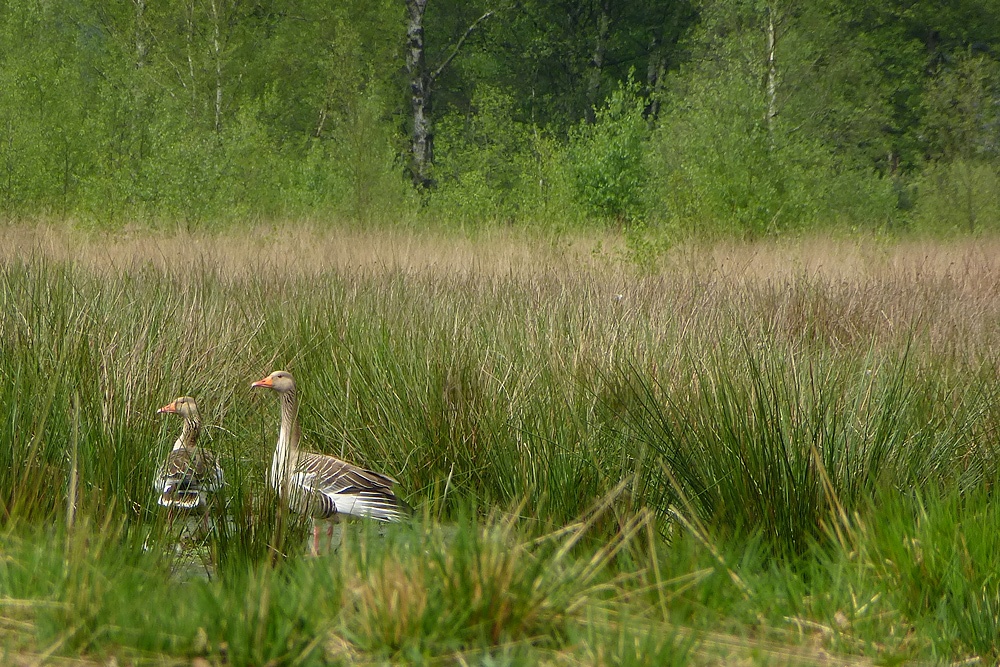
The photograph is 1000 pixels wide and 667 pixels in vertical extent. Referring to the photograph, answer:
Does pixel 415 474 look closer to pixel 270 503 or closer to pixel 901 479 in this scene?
pixel 270 503

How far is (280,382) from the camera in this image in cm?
442

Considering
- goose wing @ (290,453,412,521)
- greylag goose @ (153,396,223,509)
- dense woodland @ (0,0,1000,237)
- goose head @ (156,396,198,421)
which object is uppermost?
dense woodland @ (0,0,1000,237)

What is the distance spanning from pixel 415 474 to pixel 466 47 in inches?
1233

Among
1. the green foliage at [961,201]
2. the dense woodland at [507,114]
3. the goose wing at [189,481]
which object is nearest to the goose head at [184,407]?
the goose wing at [189,481]

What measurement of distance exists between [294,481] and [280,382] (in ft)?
2.65

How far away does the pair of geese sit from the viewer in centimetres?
349

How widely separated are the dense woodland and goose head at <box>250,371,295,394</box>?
9.33 metres

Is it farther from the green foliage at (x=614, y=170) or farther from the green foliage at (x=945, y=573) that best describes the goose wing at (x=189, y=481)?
the green foliage at (x=614, y=170)

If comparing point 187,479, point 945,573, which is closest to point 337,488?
point 187,479

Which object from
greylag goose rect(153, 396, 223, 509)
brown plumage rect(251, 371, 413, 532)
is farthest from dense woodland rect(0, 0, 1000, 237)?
greylag goose rect(153, 396, 223, 509)

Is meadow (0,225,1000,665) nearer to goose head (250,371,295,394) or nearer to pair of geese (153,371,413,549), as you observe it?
pair of geese (153,371,413,549)

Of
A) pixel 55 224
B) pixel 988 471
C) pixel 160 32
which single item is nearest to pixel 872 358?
pixel 988 471

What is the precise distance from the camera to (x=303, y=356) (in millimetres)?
5488

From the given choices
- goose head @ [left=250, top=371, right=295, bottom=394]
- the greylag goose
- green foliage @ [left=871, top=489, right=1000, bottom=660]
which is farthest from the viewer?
goose head @ [left=250, top=371, right=295, bottom=394]
